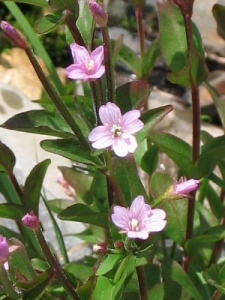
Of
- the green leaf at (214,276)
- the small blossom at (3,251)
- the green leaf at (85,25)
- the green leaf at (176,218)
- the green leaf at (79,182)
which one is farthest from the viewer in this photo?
the green leaf at (79,182)

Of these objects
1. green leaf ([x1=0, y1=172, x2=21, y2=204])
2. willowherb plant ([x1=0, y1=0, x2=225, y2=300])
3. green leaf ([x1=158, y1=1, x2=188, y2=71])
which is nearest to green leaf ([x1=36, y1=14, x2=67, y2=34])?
willowherb plant ([x1=0, y1=0, x2=225, y2=300])

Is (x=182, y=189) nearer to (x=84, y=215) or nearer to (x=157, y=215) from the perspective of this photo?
Answer: (x=157, y=215)

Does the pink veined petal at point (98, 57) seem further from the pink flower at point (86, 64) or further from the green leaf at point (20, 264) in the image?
the green leaf at point (20, 264)

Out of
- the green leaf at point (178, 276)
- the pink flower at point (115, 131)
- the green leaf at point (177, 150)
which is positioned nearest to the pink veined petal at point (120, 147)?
the pink flower at point (115, 131)

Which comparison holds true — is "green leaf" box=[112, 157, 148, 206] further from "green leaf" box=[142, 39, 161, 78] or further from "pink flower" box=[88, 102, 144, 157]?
"green leaf" box=[142, 39, 161, 78]

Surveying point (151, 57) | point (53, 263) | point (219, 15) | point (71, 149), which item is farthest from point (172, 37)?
point (53, 263)

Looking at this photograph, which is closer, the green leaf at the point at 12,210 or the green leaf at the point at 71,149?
the green leaf at the point at 71,149
